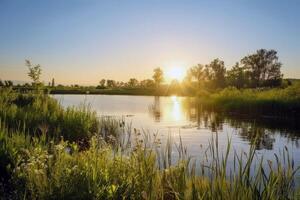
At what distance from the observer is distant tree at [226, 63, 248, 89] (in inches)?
4230

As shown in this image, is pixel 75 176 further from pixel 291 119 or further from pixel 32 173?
pixel 291 119

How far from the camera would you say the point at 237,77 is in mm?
110812

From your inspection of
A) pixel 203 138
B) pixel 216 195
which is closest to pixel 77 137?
pixel 203 138

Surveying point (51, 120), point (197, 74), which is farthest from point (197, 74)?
point (51, 120)

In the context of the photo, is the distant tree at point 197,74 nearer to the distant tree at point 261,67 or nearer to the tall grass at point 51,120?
the distant tree at point 261,67

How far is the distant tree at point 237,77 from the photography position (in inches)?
4230

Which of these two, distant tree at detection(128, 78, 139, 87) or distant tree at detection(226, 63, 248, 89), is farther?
distant tree at detection(128, 78, 139, 87)

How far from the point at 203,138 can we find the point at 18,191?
45.1 ft

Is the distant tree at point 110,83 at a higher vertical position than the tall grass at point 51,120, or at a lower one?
higher

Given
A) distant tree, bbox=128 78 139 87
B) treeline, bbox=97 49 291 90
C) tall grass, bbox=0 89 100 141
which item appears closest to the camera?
tall grass, bbox=0 89 100 141

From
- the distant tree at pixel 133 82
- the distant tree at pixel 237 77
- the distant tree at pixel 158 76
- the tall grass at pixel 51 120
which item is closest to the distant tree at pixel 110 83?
the distant tree at pixel 133 82

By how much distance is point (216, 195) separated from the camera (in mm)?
5055

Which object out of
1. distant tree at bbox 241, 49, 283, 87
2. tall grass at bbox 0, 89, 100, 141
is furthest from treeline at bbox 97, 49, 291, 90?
tall grass at bbox 0, 89, 100, 141

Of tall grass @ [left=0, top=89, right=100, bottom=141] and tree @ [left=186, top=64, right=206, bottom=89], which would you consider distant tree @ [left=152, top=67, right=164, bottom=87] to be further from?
tall grass @ [left=0, top=89, right=100, bottom=141]
